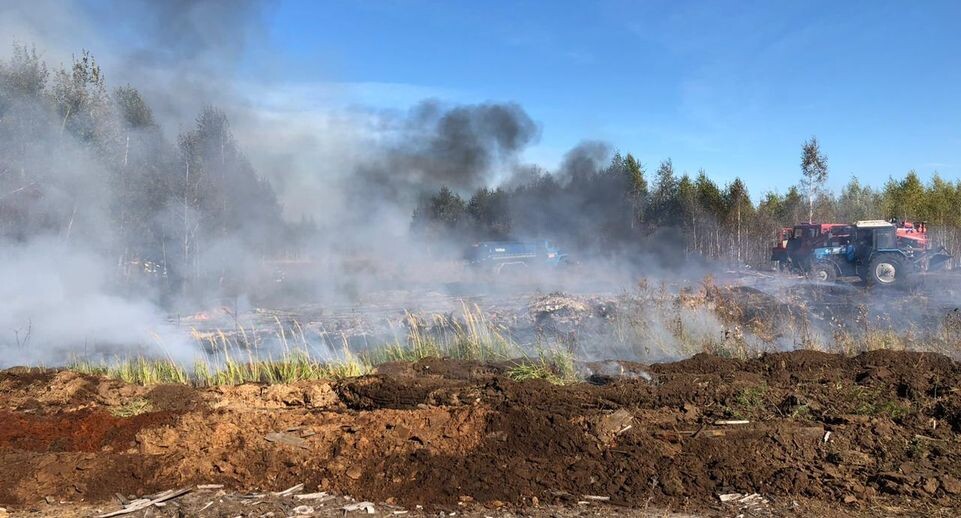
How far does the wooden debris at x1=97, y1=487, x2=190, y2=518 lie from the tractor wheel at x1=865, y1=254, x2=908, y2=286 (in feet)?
64.1

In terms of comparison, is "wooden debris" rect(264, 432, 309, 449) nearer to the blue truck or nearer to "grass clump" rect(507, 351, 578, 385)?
"grass clump" rect(507, 351, 578, 385)

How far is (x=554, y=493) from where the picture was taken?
166 inches

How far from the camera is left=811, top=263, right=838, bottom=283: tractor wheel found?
20312mm

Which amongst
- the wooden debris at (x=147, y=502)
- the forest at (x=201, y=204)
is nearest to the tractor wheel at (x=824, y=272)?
the forest at (x=201, y=204)

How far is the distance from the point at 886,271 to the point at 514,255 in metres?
12.0

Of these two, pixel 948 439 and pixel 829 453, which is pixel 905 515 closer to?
pixel 829 453

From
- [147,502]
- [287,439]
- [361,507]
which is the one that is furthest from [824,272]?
[147,502]

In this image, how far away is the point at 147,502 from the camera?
4.21 meters

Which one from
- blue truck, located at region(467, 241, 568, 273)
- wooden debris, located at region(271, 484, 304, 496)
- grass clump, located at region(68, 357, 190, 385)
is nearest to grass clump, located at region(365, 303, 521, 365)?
grass clump, located at region(68, 357, 190, 385)

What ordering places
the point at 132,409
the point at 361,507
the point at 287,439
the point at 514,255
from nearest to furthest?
the point at 361,507
the point at 287,439
the point at 132,409
the point at 514,255

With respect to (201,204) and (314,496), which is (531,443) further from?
(201,204)

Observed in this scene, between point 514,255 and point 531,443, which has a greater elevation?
point 514,255

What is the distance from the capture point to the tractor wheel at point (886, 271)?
61.0ft

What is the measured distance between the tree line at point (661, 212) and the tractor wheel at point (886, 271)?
325 inches
